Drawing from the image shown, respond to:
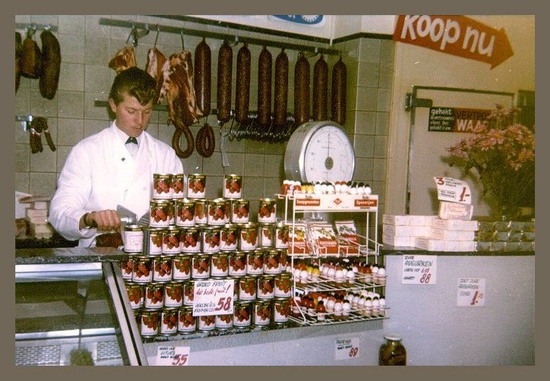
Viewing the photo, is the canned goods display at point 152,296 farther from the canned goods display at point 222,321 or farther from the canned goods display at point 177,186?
the canned goods display at point 177,186

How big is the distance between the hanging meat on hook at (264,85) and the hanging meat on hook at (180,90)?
524 millimetres

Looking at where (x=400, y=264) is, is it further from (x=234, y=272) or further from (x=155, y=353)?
(x=155, y=353)

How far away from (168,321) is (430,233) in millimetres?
1758

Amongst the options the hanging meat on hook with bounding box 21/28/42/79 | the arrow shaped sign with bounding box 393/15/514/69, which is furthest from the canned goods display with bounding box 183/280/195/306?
the arrow shaped sign with bounding box 393/15/514/69

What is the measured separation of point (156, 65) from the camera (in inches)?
175

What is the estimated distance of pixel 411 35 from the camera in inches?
199

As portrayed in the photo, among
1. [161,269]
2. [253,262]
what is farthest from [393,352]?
[161,269]

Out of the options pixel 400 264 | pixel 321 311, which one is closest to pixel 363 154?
pixel 400 264

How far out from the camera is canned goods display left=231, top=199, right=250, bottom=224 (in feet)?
9.96

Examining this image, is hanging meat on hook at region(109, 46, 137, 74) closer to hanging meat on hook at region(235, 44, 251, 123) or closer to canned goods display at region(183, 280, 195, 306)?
hanging meat on hook at region(235, 44, 251, 123)

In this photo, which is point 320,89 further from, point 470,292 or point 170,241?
point 170,241

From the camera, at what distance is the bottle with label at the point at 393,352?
11.0 feet

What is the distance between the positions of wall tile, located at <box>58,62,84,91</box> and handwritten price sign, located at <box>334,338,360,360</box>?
9.45ft

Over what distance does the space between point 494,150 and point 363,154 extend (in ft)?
4.96
